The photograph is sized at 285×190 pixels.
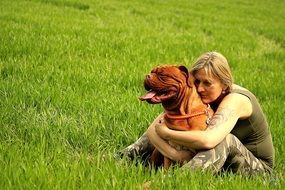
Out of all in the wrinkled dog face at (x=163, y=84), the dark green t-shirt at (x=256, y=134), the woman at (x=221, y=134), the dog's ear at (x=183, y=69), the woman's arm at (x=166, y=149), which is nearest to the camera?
the wrinkled dog face at (x=163, y=84)

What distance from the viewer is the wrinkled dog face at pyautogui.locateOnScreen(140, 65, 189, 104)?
3.26 meters

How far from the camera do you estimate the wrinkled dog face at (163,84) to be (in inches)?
128

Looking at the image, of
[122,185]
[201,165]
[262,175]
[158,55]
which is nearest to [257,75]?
A: [158,55]

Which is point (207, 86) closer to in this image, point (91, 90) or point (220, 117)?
point (220, 117)

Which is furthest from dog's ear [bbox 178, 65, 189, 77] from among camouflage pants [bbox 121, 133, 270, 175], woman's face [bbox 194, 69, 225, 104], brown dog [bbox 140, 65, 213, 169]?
camouflage pants [bbox 121, 133, 270, 175]

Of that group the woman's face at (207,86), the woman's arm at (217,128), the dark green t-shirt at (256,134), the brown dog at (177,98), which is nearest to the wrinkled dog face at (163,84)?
the brown dog at (177,98)

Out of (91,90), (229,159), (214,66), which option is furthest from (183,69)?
(91,90)

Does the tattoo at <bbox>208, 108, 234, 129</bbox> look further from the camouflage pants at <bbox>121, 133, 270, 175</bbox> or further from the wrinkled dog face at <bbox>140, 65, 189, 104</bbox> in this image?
the wrinkled dog face at <bbox>140, 65, 189, 104</bbox>

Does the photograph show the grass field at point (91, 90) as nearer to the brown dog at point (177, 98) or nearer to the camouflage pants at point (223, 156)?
the camouflage pants at point (223, 156)

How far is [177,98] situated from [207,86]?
0.50 meters

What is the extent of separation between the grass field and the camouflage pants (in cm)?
12

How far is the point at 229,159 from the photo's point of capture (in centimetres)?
384

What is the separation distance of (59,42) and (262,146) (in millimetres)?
4993

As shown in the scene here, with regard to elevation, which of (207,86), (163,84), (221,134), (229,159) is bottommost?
(229,159)
